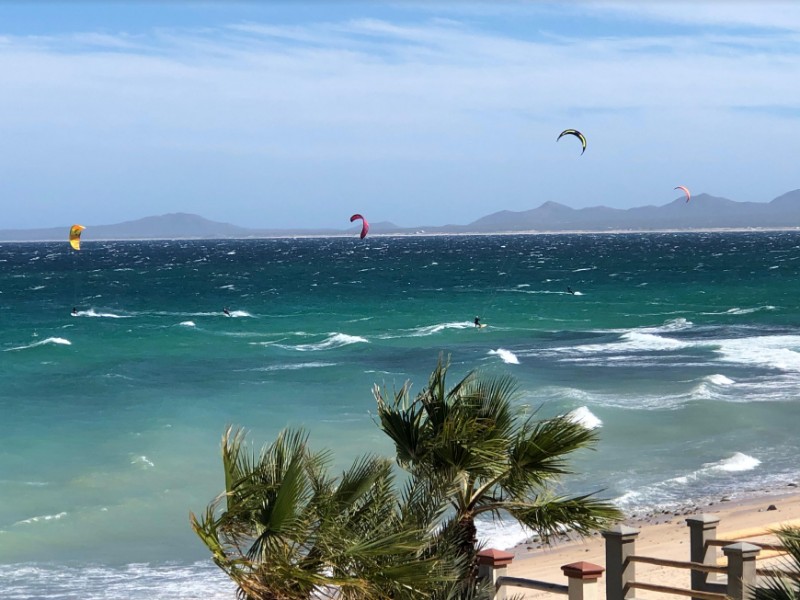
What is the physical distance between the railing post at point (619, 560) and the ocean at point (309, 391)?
8.69 feet

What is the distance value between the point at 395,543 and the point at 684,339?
4899 centimetres

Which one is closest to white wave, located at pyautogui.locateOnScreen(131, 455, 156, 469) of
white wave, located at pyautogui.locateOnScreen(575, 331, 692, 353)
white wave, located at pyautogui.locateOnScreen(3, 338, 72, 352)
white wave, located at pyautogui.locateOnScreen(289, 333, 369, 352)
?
white wave, located at pyautogui.locateOnScreen(289, 333, 369, 352)

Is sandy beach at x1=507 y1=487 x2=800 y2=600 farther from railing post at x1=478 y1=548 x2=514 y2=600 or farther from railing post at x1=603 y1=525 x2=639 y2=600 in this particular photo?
railing post at x1=603 y1=525 x2=639 y2=600

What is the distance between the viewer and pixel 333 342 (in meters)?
59.2

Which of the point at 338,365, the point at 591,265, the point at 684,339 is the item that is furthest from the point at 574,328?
the point at 591,265

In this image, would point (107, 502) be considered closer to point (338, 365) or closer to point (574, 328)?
point (338, 365)

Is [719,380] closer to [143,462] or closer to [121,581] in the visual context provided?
A: [143,462]

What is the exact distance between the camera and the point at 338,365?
49.4 meters

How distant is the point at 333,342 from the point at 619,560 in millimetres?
48554

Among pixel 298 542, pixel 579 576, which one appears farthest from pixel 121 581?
pixel 298 542

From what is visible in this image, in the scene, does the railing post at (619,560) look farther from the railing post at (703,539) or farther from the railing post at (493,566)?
the railing post at (493,566)

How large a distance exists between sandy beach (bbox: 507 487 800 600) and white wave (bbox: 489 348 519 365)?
23967 mm

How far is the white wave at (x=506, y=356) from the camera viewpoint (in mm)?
48925

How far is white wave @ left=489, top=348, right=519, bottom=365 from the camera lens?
4892 centimetres
